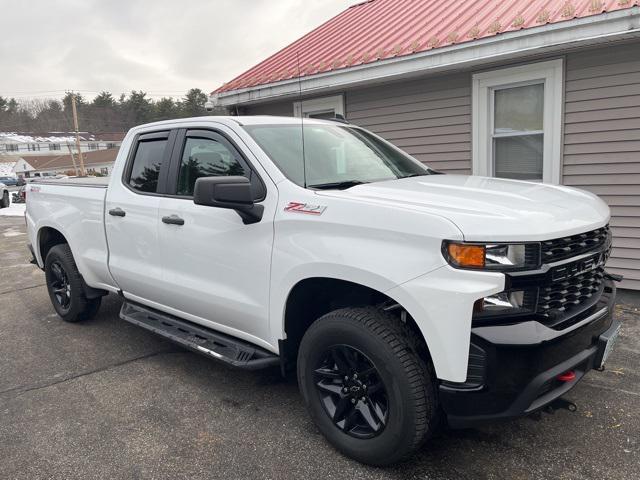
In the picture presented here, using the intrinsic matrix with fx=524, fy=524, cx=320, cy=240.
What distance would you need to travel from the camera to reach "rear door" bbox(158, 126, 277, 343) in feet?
10.2

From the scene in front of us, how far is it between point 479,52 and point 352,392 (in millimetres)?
4516

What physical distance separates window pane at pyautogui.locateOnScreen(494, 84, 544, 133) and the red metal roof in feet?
2.70

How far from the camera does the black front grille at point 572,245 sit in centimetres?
238

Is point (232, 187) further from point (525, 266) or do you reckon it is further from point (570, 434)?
point (570, 434)

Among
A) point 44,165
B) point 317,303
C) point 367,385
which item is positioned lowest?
point 367,385

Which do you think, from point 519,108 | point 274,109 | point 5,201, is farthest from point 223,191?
point 5,201

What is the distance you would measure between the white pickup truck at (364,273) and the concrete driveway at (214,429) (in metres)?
0.39

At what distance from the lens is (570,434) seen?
308cm

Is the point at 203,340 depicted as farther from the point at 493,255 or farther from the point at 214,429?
the point at 493,255

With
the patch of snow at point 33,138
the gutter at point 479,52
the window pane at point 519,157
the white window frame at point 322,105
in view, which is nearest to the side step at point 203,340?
the gutter at point 479,52

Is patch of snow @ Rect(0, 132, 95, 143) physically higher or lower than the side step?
higher

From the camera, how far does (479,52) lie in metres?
5.84

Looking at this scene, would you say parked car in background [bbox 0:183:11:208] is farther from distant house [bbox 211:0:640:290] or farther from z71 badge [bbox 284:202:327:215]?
z71 badge [bbox 284:202:327:215]

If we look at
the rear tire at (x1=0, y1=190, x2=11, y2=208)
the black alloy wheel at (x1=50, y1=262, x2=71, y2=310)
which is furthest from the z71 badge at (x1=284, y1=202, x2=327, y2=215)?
the rear tire at (x1=0, y1=190, x2=11, y2=208)
